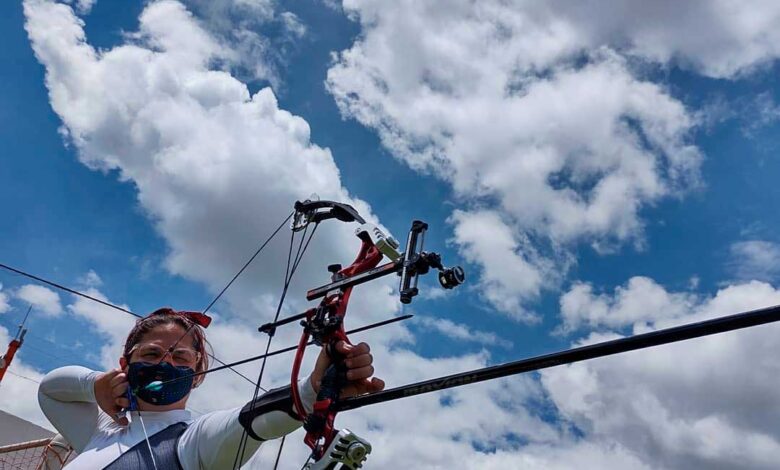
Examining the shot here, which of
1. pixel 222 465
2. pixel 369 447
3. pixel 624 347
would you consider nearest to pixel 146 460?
pixel 222 465

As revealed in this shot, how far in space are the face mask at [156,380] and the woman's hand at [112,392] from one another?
2.2 inches

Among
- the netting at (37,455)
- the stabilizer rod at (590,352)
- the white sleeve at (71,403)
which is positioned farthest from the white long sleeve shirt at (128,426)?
the netting at (37,455)

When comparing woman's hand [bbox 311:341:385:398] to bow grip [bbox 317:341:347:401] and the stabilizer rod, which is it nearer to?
bow grip [bbox 317:341:347:401]

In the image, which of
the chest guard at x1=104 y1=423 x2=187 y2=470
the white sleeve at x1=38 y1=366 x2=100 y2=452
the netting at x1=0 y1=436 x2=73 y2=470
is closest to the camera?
the chest guard at x1=104 y1=423 x2=187 y2=470

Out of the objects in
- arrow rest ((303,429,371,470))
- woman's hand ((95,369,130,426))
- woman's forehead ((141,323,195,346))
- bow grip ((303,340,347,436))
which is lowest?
arrow rest ((303,429,371,470))

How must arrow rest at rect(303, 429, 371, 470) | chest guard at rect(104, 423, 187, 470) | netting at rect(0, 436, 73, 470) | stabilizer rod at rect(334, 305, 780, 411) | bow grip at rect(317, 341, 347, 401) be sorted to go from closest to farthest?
stabilizer rod at rect(334, 305, 780, 411), arrow rest at rect(303, 429, 371, 470), bow grip at rect(317, 341, 347, 401), chest guard at rect(104, 423, 187, 470), netting at rect(0, 436, 73, 470)

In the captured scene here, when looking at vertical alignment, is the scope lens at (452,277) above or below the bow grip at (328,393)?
above

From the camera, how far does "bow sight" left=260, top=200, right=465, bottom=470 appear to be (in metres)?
1.94

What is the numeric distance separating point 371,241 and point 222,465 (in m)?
1.22

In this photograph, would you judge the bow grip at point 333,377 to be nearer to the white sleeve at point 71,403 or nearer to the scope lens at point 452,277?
the scope lens at point 452,277

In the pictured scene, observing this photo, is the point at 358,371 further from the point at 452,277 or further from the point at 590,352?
the point at 590,352

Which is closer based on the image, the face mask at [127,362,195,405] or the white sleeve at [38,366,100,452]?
the face mask at [127,362,195,405]

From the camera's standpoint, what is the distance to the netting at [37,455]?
5.09 meters

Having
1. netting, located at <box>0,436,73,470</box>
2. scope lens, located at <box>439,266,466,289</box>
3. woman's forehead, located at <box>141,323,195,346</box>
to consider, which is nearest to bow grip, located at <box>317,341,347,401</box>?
scope lens, located at <box>439,266,466,289</box>
